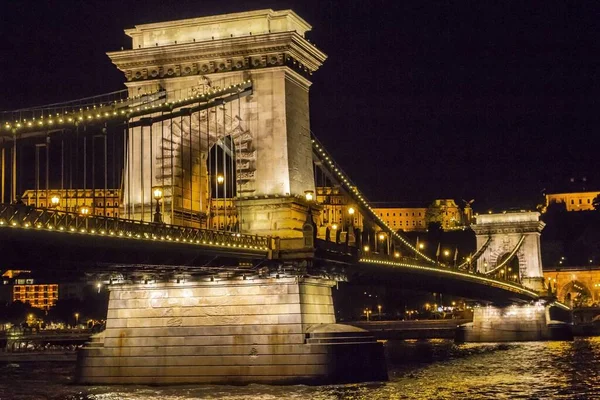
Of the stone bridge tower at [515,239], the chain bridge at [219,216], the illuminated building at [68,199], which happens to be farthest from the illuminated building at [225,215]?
the stone bridge tower at [515,239]

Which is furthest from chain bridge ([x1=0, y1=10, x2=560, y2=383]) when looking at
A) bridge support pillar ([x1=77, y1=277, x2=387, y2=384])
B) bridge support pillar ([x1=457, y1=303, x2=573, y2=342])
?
bridge support pillar ([x1=457, y1=303, x2=573, y2=342])

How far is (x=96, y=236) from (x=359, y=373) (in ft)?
56.8

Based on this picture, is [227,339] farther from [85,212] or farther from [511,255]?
[511,255]

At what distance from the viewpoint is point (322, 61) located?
6041 centimetres

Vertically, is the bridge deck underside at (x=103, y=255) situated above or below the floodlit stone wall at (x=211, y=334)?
above

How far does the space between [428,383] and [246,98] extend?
58.6ft

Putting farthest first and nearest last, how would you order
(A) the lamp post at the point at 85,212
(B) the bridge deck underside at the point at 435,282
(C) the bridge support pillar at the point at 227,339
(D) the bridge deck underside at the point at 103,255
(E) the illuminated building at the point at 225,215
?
(B) the bridge deck underside at the point at 435,282 < (E) the illuminated building at the point at 225,215 < (C) the bridge support pillar at the point at 227,339 < (A) the lamp post at the point at 85,212 < (D) the bridge deck underside at the point at 103,255

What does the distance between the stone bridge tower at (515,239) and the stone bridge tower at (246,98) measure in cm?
8698

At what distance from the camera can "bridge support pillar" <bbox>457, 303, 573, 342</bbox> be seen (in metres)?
121

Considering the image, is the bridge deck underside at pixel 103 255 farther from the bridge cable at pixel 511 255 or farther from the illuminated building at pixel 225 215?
the bridge cable at pixel 511 255

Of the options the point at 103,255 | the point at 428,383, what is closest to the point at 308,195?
the point at 428,383

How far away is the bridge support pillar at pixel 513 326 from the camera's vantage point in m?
121

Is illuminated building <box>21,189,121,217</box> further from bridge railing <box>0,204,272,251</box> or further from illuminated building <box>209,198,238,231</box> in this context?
illuminated building <box>209,198,238,231</box>

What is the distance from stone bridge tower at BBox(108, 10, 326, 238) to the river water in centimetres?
890
